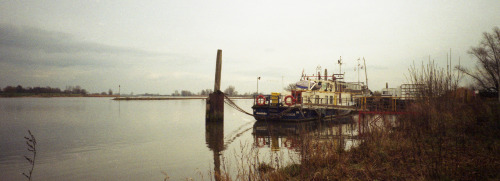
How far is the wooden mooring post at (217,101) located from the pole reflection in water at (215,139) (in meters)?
0.44

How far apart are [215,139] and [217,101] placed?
472 cm

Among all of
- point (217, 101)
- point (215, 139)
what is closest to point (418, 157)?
point (215, 139)

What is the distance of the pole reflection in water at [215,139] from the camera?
1007cm

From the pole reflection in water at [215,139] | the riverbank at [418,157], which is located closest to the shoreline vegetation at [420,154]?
the riverbank at [418,157]

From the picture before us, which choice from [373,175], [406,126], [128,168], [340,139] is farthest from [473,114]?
[128,168]

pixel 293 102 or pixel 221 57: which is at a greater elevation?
pixel 221 57

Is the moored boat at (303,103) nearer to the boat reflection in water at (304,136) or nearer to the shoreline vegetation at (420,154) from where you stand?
the boat reflection in water at (304,136)

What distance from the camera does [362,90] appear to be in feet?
99.5

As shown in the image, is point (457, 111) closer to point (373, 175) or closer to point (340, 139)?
point (340, 139)

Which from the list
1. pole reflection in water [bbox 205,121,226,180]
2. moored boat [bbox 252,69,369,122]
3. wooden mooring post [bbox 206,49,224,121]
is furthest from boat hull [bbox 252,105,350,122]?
pole reflection in water [bbox 205,121,226,180]

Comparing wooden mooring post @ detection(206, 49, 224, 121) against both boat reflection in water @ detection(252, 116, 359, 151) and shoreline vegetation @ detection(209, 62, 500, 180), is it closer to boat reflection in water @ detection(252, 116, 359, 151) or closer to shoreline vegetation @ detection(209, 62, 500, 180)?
boat reflection in water @ detection(252, 116, 359, 151)

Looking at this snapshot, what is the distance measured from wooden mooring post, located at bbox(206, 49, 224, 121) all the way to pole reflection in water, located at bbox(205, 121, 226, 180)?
441mm

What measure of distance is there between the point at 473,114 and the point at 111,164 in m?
13.9

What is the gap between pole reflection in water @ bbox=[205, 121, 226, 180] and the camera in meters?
10.1
